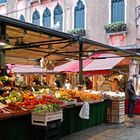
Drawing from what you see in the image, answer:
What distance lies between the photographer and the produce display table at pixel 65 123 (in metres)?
7.86

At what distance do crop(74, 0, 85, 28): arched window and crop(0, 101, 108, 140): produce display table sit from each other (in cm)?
853

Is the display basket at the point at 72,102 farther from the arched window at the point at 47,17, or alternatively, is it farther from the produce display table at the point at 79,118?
the arched window at the point at 47,17

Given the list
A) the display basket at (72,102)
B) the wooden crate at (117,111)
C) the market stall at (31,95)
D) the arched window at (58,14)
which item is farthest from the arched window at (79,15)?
the display basket at (72,102)

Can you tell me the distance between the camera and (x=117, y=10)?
1820cm

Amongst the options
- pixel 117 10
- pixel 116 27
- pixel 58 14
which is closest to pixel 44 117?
pixel 116 27

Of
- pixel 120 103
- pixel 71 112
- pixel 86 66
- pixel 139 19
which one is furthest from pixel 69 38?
pixel 139 19

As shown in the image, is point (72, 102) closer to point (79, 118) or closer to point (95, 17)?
point (79, 118)

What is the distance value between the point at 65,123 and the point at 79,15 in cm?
1122

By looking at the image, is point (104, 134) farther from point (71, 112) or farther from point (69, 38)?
point (69, 38)

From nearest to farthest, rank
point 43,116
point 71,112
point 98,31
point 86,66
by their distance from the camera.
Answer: point 43,116
point 71,112
point 86,66
point 98,31

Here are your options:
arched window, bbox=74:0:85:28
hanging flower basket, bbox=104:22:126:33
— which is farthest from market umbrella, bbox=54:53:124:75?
arched window, bbox=74:0:85:28

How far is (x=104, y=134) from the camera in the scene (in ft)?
33.5

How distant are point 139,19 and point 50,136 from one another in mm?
10950

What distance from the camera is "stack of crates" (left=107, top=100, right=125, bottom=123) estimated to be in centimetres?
1220
